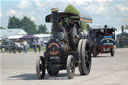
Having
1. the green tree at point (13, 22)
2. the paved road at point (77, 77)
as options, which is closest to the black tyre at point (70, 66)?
the paved road at point (77, 77)

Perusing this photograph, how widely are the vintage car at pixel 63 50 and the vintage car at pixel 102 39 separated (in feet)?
49.7

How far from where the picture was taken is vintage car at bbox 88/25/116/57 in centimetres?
2952

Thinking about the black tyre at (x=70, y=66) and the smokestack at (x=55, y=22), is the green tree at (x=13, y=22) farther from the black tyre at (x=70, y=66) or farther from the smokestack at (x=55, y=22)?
the black tyre at (x=70, y=66)

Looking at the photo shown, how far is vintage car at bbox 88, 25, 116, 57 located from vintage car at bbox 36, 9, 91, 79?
1515 cm

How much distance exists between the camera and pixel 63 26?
14.1 meters

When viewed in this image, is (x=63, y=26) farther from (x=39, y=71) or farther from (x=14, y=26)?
(x=14, y=26)

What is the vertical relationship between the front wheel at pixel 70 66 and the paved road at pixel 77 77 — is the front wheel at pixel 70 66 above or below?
above

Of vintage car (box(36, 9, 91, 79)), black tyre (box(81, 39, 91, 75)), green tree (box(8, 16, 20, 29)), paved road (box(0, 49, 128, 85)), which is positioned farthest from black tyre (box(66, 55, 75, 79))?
green tree (box(8, 16, 20, 29))

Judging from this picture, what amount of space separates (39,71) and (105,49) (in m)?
17.3

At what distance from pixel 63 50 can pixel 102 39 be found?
670 inches

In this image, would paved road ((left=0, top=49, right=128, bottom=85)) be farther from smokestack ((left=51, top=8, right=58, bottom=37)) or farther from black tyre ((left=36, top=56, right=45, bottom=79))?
smokestack ((left=51, top=8, right=58, bottom=37))

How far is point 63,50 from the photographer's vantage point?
1307 cm

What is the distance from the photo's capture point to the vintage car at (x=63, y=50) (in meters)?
13.0

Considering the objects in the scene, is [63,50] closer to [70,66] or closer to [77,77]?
[70,66]
